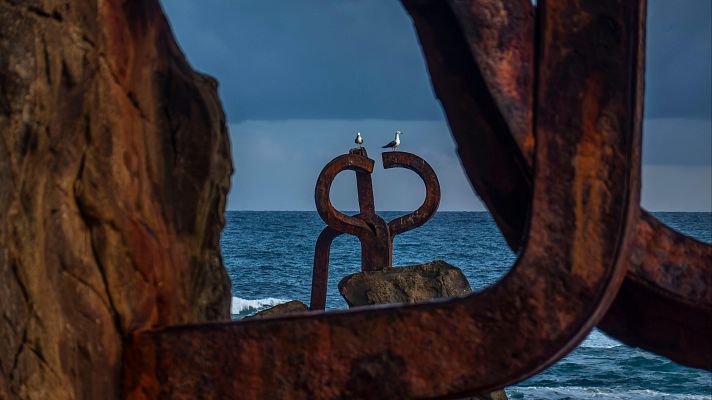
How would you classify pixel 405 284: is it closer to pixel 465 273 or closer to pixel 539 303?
pixel 539 303

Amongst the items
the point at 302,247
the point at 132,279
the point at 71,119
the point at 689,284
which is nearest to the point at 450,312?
the point at 689,284

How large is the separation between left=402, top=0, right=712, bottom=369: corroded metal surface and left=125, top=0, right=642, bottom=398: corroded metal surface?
50 mm

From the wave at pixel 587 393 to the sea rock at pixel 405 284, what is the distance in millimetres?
4739

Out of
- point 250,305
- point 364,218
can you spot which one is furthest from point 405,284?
point 250,305

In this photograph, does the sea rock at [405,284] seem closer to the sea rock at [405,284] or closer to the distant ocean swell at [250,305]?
the sea rock at [405,284]

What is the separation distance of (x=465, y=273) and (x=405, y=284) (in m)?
31.3

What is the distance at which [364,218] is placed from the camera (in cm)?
1087

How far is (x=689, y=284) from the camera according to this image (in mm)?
Answer: 1818

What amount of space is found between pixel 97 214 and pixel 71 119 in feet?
0.59

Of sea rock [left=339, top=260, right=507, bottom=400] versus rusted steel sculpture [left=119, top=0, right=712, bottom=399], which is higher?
rusted steel sculpture [left=119, top=0, right=712, bottom=399]

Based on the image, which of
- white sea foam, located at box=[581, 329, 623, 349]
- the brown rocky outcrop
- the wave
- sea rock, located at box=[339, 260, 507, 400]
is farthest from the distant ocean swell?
the brown rocky outcrop

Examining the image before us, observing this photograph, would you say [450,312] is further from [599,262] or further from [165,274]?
[165,274]

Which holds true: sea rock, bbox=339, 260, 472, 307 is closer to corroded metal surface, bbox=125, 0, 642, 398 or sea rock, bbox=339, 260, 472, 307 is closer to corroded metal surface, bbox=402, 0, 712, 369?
corroded metal surface, bbox=402, 0, 712, 369

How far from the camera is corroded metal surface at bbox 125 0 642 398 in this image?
169 cm
